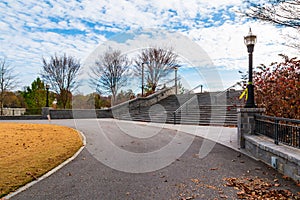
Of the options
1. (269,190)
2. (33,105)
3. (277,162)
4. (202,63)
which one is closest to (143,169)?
(269,190)

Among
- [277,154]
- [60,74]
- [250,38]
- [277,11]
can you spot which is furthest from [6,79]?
[277,154]

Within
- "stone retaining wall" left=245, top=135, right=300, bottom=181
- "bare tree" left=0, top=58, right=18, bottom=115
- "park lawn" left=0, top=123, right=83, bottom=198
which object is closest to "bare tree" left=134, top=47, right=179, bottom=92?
"bare tree" left=0, top=58, right=18, bottom=115

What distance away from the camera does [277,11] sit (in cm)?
640

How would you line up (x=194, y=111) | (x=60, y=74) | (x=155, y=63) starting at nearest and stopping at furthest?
1. (x=194, y=111)
2. (x=60, y=74)
3. (x=155, y=63)

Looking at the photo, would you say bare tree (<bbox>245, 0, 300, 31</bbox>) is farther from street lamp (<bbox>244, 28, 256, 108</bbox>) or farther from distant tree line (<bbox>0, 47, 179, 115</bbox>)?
distant tree line (<bbox>0, 47, 179, 115</bbox>)

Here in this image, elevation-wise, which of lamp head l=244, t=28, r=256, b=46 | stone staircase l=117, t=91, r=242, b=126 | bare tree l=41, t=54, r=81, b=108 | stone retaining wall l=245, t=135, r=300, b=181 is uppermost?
bare tree l=41, t=54, r=81, b=108

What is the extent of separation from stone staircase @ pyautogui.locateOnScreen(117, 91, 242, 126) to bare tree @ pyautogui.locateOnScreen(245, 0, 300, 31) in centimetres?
643

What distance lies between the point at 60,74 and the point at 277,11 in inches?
1130

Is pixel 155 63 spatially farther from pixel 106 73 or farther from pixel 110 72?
pixel 106 73

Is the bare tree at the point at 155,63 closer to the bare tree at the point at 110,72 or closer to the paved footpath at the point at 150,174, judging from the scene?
the bare tree at the point at 110,72

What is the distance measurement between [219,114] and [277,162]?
11.1 meters

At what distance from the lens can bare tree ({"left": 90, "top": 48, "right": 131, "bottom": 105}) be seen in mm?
30359

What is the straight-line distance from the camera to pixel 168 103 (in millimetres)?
22516

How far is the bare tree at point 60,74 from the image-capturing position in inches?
1205
